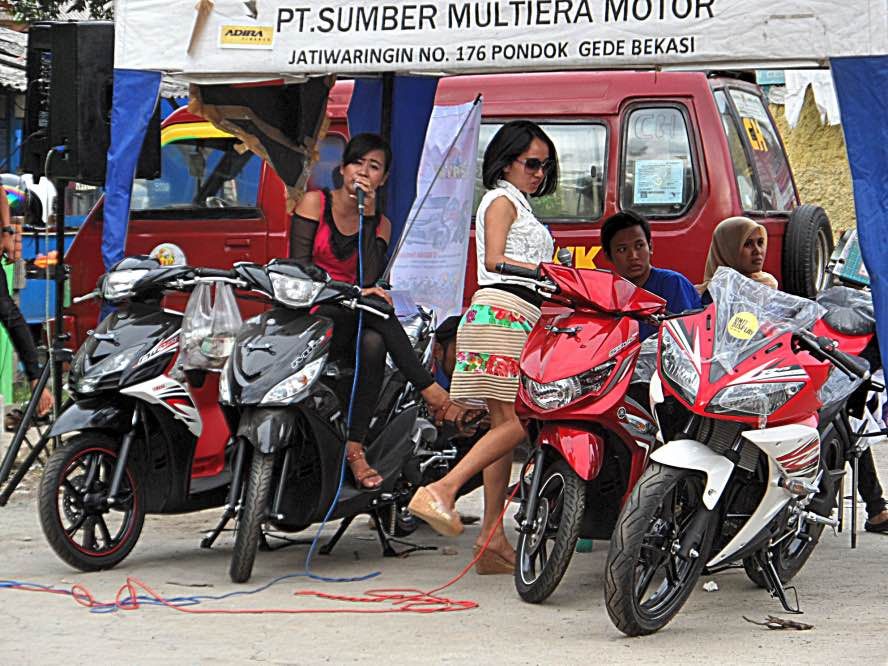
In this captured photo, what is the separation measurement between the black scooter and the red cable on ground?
36cm

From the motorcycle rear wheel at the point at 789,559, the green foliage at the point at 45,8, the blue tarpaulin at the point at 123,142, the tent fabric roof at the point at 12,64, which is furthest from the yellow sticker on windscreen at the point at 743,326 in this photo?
the green foliage at the point at 45,8

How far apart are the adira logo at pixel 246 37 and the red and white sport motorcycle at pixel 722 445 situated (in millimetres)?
2096

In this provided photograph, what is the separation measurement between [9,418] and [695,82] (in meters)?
5.14

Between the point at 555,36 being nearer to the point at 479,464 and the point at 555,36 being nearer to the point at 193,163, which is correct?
the point at 479,464

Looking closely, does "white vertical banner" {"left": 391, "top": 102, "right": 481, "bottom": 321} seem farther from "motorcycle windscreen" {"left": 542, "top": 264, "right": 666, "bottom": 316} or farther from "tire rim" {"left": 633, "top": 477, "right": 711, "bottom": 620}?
"tire rim" {"left": 633, "top": 477, "right": 711, "bottom": 620}

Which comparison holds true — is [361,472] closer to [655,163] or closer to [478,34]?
[478,34]

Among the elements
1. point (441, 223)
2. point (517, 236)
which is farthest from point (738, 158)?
point (517, 236)

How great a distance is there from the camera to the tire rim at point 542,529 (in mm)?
5508

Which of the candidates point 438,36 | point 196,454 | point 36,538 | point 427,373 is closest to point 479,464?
point 427,373

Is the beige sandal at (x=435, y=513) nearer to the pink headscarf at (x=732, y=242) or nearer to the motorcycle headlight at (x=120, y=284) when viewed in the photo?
the motorcycle headlight at (x=120, y=284)

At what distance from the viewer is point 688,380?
5094mm

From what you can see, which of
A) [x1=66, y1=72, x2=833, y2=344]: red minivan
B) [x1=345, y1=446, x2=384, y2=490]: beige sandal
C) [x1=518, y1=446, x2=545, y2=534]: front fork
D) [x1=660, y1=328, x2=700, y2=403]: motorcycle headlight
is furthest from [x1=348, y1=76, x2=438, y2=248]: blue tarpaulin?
[x1=660, y1=328, x2=700, y2=403]: motorcycle headlight

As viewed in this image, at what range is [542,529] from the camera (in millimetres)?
5504

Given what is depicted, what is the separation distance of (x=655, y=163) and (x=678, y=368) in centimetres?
465
